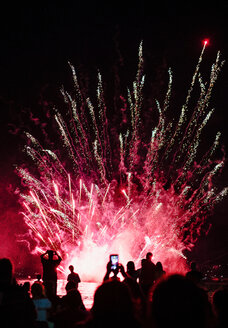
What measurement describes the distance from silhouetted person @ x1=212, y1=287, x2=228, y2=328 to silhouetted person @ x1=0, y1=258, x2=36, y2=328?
185 centimetres

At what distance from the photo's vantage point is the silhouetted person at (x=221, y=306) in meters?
2.42

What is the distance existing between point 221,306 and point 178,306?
87 cm

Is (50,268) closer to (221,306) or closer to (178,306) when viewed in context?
(221,306)

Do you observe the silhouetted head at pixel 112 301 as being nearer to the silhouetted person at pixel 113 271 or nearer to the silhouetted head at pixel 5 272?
the silhouetted head at pixel 5 272

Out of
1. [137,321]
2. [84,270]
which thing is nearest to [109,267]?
[137,321]

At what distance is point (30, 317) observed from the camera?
3521 millimetres

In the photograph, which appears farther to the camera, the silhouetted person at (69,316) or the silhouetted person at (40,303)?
the silhouetted person at (40,303)

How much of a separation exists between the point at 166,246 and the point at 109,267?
25739 millimetres

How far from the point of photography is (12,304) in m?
3.45

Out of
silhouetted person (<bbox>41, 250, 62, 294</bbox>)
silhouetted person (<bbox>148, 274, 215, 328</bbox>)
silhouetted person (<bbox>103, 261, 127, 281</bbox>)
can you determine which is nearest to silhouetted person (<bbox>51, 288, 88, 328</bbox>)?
silhouetted person (<bbox>103, 261, 127, 281</bbox>)

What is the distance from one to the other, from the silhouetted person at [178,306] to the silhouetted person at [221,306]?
57 centimetres

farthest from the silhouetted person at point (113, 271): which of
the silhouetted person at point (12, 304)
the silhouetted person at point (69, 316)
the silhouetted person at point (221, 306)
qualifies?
the silhouetted person at point (221, 306)

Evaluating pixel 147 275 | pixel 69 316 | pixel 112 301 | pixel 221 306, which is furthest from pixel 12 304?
pixel 147 275

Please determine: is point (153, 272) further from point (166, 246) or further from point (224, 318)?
point (166, 246)
